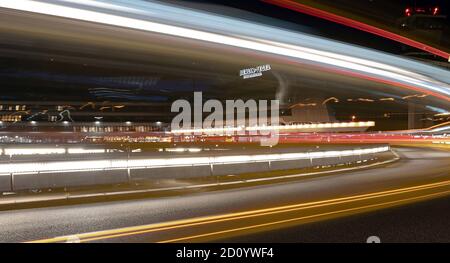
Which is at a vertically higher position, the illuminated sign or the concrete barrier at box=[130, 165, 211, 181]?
the illuminated sign

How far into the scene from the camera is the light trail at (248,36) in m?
8.69

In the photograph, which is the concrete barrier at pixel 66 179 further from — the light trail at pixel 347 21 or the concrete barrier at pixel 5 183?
the light trail at pixel 347 21

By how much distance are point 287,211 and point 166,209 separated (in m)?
2.75

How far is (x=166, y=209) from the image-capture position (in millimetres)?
9844

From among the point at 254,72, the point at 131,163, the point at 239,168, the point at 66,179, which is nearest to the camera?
the point at 66,179

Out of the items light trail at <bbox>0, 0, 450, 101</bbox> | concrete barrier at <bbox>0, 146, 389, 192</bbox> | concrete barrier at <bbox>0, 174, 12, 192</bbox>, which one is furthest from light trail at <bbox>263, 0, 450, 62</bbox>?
concrete barrier at <bbox>0, 174, 12, 192</bbox>

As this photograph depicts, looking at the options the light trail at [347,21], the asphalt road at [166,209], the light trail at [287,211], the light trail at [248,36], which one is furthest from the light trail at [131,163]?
the light trail at [347,21]

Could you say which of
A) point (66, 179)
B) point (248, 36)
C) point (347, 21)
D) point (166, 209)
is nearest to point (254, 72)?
point (347, 21)

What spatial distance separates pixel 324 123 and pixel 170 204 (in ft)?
150

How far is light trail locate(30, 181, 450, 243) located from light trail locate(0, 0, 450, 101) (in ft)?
14.6

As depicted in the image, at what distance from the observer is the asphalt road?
7496 millimetres

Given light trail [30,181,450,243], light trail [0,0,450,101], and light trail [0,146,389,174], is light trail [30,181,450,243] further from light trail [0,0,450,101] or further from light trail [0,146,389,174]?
light trail [0,146,389,174]

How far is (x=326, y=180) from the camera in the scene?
625 inches

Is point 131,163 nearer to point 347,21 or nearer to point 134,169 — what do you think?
point 134,169
